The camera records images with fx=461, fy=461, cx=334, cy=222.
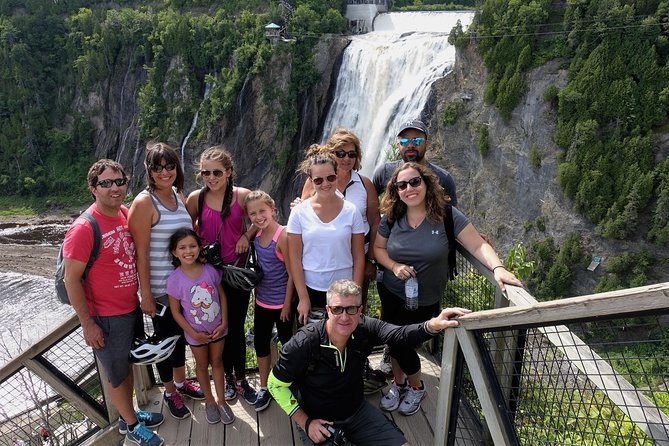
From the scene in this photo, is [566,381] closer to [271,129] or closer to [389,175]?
[389,175]

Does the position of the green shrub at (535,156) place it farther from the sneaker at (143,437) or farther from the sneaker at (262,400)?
the sneaker at (143,437)

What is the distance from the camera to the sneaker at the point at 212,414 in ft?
11.4

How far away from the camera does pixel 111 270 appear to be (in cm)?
304

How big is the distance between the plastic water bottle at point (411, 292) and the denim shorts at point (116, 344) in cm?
189

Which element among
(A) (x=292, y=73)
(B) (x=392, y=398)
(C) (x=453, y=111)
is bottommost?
(C) (x=453, y=111)

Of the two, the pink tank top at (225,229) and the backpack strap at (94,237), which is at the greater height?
the backpack strap at (94,237)

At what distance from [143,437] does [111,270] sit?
48.3 inches

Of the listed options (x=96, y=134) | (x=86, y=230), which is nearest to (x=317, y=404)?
(x=86, y=230)

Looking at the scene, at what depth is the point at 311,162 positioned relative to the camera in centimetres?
317

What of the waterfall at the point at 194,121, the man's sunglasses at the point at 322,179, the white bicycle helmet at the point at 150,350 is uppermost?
the man's sunglasses at the point at 322,179

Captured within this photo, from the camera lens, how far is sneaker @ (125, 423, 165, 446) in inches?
128

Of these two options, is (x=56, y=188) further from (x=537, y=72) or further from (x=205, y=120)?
(x=537, y=72)

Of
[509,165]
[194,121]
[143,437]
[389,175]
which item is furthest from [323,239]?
[194,121]

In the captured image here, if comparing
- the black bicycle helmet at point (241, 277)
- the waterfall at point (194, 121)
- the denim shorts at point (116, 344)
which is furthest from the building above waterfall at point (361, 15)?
the denim shorts at point (116, 344)
